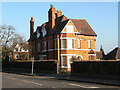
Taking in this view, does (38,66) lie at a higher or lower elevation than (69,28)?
lower

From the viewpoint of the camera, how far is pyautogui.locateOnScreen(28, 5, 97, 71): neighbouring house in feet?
121

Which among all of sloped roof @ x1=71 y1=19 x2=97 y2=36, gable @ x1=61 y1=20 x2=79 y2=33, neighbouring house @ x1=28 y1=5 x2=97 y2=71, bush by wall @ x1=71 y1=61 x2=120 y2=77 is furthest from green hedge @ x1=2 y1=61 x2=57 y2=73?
sloped roof @ x1=71 y1=19 x2=97 y2=36

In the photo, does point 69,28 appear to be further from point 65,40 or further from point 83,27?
point 83,27

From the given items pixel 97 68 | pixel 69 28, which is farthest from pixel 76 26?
pixel 97 68

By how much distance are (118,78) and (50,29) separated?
2389 cm

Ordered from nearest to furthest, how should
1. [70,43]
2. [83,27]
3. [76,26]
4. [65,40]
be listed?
[65,40] → [70,43] → [76,26] → [83,27]

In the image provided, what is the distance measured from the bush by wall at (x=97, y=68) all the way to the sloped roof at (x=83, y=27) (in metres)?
15.6

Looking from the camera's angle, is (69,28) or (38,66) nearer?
(38,66)

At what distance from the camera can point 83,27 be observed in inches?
1681

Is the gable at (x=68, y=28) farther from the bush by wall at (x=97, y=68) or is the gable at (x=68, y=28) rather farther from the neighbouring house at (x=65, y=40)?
the bush by wall at (x=97, y=68)

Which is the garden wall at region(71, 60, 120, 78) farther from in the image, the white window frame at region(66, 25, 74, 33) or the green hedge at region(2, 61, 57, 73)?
the white window frame at region(66, 25, 74, 33)

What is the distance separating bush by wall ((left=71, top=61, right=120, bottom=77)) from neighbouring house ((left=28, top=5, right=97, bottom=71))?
8491 mm

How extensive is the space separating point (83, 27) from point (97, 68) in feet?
69.5

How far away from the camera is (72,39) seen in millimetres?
37406
